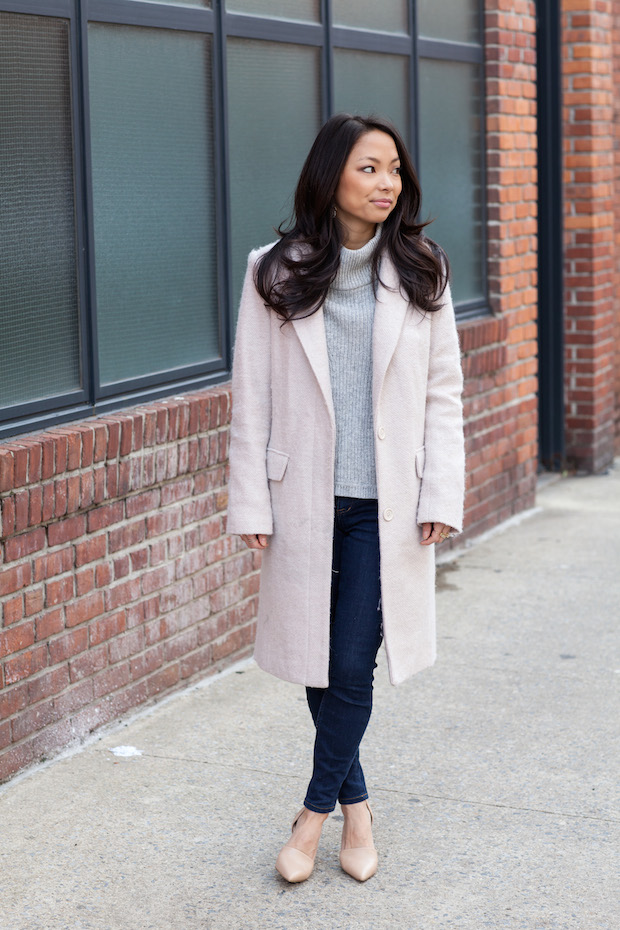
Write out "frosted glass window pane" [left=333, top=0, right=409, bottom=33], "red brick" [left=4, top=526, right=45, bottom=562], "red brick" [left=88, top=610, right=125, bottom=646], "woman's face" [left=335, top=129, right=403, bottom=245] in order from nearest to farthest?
"woman's face" [left=335, top=129, right=403, bottom=245]
"red brick" [left=4, top=526, right=45, bottom=562]
"red brick" [left=88, top=610, right=125, bottom=646]
"frosted glass window pane" [left=333, top=0, right=409, bottom=33]

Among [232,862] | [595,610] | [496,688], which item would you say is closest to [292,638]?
[232,862]

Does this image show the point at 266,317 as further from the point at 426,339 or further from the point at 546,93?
the point at 546,93

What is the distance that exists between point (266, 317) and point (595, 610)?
121 inches

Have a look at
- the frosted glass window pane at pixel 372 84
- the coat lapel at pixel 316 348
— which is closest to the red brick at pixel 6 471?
the coat lapel at pixel 316 348

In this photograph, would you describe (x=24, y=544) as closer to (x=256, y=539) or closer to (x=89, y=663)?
(x=89, y=663)

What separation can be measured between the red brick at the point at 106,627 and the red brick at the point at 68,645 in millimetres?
40

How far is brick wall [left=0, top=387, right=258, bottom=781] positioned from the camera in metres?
4.27

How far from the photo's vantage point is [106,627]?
473 cm

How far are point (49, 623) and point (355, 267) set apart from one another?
162cm

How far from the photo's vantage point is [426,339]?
3590 mm

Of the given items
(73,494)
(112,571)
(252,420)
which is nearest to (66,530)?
(73,494)

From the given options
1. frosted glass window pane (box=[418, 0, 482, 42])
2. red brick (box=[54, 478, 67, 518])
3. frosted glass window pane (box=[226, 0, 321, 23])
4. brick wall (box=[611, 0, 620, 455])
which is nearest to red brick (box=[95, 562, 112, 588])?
red brick (box=[54, 478, 67, 518])

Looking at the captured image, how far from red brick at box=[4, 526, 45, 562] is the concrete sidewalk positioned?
708mm

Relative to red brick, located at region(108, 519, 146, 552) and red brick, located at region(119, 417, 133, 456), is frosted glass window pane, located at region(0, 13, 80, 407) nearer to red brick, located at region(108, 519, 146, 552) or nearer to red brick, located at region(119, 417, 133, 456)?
red brick, located at region(119, 417, 133, 456)
